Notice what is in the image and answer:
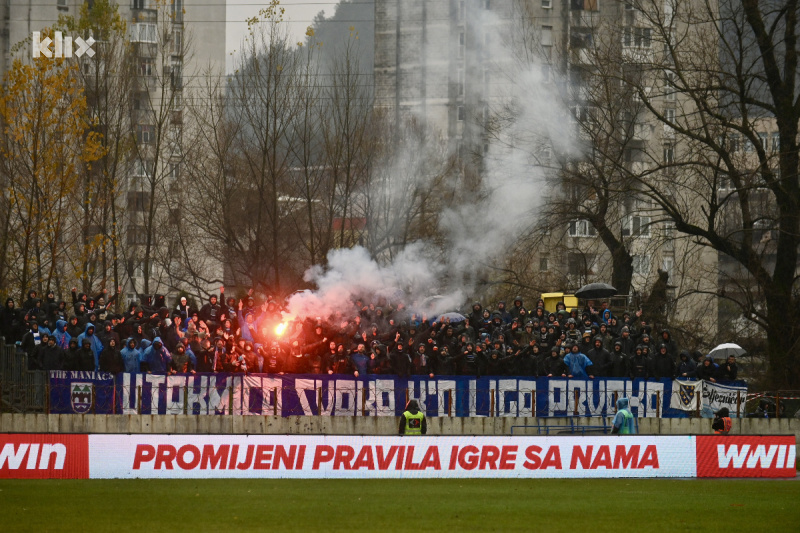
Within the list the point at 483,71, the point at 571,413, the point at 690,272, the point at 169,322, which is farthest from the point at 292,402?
the point at 690,272

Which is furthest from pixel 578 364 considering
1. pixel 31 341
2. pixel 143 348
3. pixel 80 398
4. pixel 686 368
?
pixel 31 341

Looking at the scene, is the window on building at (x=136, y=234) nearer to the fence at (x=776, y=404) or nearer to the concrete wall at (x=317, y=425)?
the concrete wall at (x=317, y=425)

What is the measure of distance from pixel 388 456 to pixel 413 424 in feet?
7.23

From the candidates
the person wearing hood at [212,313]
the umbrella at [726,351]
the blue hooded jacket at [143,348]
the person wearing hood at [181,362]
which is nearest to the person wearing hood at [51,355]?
the blue hooded jacket at [143,348]

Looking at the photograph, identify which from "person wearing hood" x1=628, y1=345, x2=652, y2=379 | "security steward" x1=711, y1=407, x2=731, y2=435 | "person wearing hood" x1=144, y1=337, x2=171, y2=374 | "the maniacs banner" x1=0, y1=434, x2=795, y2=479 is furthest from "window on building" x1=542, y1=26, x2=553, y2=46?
"the maniacs banner" x1=0, y1=434, x2=795, y2=479

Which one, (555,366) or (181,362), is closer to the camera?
(181,362)

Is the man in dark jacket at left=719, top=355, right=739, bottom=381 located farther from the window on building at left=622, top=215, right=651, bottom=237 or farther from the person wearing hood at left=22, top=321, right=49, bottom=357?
the person wearing hood at left=22, top=321, right=49, bottom=357

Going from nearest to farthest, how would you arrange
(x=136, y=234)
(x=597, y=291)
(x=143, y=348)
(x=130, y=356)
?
(x=130, y=356) < (x=143, y=348) < (x=597, y=291) < (x=136, y=234)

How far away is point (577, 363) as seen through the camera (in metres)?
28.4

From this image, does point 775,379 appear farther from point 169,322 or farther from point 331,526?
point 331,526

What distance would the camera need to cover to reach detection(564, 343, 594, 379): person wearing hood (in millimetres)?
28344

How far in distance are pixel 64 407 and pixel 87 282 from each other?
720 inches

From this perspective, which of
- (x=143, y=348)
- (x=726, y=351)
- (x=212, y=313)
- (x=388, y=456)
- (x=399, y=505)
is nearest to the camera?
(x=399, y=505)

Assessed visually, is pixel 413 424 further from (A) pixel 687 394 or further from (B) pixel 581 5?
(B) pixel 581 5
